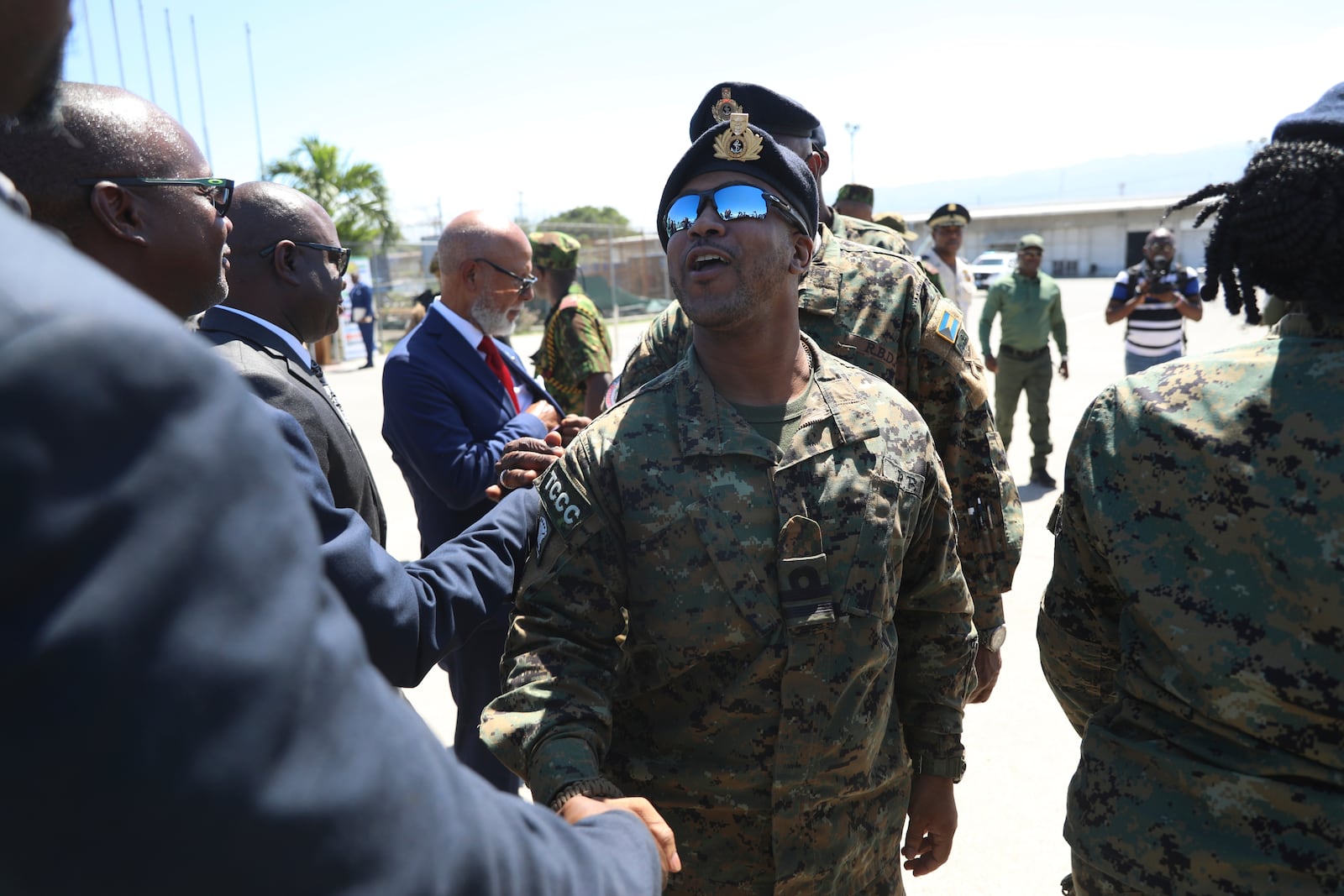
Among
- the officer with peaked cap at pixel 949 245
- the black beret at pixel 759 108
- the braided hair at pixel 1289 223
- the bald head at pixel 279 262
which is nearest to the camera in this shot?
the braided hair at pixel 1289 223

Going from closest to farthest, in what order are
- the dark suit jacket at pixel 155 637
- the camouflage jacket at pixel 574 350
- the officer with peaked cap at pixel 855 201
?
the dark suit jacket at pixel 155 637 → the camouflage jacket at pixel 574 350 → the officer with peaked cap at pixel 855 201

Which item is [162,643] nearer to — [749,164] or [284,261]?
[749,164]

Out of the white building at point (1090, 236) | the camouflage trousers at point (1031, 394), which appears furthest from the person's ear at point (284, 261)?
the white building at point (1090, 236)

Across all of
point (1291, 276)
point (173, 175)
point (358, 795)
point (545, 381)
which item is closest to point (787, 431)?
point (1291, 276)

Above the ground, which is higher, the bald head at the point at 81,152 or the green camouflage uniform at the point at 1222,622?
the bald head at the point at 81,152

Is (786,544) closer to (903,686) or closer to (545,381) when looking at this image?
(903,686)

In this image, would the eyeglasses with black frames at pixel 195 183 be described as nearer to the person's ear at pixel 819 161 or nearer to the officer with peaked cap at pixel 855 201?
the person's ear at pixel 819 161

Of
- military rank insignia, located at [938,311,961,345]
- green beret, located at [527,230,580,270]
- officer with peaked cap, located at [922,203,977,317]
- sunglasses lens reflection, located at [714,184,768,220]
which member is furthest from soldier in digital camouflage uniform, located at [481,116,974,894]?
officer with peaked cap, located at [922,203,977,317]

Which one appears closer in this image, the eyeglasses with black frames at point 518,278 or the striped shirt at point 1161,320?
the eyeglasses with black frames at point 518,278

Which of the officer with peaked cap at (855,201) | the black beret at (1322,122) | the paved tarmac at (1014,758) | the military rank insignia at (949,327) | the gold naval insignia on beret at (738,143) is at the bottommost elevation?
the paved tarmac at (1014,758)

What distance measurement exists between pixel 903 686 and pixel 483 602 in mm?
1035

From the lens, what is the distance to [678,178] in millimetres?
2387

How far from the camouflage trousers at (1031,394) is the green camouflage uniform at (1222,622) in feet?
21.7

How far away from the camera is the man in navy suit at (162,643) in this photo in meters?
0.50
